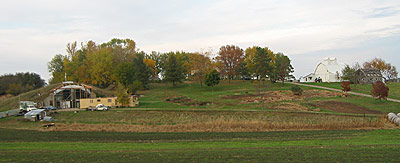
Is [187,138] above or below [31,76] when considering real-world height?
below

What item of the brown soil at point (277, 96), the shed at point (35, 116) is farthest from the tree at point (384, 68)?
the shed at point (35, 116)

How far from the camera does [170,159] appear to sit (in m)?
18.3

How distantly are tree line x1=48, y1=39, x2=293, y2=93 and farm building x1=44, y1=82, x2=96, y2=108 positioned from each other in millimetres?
13818

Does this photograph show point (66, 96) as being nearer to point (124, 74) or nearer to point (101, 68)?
point (124, 74)

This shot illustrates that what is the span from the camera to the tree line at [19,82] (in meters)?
87.1

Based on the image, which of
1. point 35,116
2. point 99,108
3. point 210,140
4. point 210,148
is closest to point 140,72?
point 99,108

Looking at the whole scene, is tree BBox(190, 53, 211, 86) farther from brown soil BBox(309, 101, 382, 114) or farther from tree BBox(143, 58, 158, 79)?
brown soil BBox(309, 101, 382, 114)

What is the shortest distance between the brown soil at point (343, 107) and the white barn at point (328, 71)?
4625 cm

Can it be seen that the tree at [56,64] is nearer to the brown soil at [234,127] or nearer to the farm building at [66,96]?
the farm building at [66,96]

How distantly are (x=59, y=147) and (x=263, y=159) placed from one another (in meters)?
15.4

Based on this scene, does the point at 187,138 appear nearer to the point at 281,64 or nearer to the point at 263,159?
the point at 263,159

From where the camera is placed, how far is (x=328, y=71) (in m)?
100

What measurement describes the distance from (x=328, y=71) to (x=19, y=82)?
98495 mm

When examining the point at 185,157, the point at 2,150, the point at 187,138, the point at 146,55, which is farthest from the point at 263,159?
the point at 146,55
